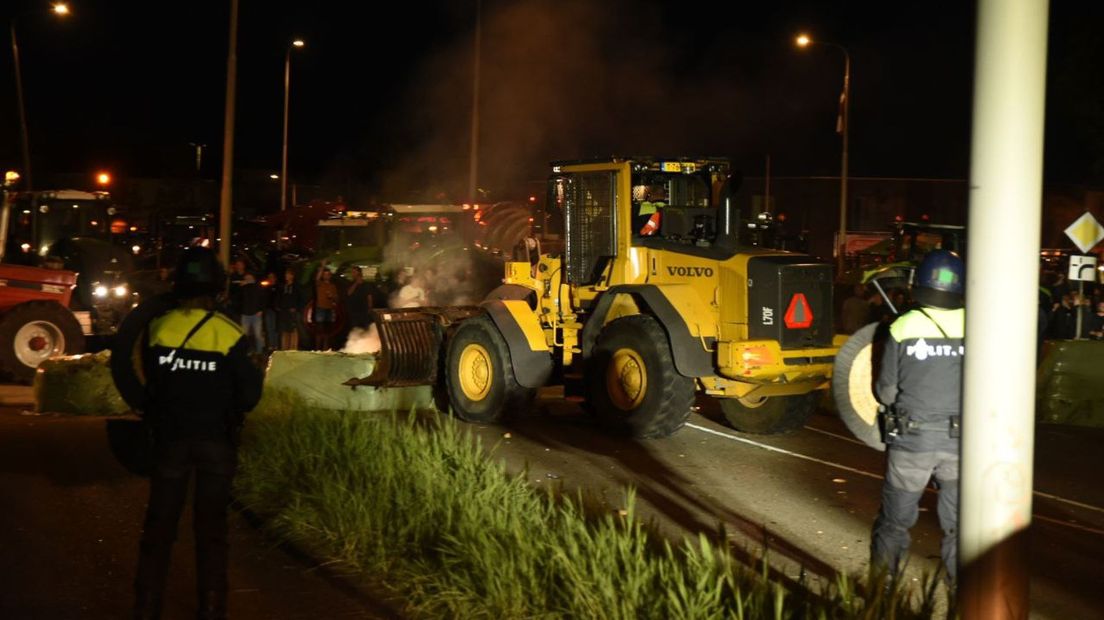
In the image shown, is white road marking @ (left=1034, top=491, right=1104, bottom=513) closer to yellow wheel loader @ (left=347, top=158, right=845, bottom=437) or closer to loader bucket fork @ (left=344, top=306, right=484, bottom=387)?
yellow wheel loader @ (left=347, top=158, right=845, bottom=437)

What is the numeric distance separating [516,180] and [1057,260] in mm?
11499

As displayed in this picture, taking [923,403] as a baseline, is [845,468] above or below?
below

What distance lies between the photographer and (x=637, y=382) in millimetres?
12547

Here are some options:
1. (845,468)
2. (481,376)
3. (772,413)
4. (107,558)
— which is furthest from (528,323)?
(107,558)

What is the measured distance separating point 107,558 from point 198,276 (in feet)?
8.78

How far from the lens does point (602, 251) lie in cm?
1308

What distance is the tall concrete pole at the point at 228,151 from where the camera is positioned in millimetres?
19078

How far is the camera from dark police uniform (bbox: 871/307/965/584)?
247 inches

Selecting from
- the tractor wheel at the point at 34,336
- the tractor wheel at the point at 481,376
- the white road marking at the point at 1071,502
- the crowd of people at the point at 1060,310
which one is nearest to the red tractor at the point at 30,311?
the tractor wheel at the point at 34,336

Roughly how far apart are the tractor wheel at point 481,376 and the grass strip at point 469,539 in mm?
3758

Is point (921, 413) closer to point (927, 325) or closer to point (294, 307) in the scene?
point (927, 325)

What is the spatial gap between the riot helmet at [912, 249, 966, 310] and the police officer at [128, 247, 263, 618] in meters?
3.25

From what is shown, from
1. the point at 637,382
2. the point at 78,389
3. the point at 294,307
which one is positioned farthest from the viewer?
the point at 294,307

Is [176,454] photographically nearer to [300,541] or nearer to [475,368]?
[300,541]
